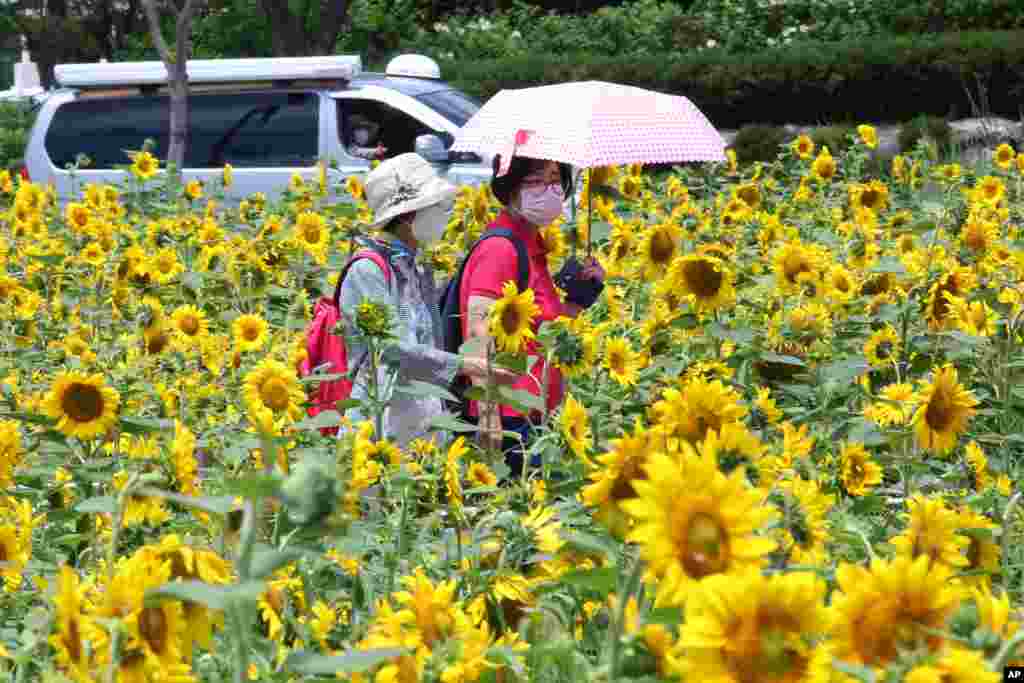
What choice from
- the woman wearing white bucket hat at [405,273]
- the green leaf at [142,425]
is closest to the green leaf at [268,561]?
the green leaf at [142,425]

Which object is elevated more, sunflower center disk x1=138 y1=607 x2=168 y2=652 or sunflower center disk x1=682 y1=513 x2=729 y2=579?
sunflower center disk x1=682 y1=513 x2=729 y2=579

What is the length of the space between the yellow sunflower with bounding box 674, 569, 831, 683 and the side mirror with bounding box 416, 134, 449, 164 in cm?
612

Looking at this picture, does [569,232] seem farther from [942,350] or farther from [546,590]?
[546,590]

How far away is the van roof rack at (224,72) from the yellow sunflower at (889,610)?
9563 mm

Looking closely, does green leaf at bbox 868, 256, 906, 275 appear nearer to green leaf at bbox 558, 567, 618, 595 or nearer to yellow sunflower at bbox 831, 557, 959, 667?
green leaf at bbox 558, 567, 618, 595

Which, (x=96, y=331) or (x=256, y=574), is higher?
(x=256, y=574)

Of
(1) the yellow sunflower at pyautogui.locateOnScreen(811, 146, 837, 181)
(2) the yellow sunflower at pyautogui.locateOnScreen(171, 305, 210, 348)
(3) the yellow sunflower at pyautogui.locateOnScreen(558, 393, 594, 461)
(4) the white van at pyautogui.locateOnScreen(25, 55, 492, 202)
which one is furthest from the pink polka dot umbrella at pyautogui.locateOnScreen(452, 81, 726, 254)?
(4) the white van at pyautogui.locateOnScreen(25, 55, 492, 202)

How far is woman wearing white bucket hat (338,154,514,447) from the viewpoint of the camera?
12.2ft

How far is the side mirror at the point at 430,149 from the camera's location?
24.4 ft

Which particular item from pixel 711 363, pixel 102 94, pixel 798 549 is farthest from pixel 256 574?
pixel 102 94

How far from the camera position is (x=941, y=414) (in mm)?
2688

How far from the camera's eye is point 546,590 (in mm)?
1970

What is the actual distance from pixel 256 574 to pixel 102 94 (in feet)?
35.8

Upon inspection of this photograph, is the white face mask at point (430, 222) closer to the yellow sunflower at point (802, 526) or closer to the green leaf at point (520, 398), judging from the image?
the green leaf at point (520, 398)
